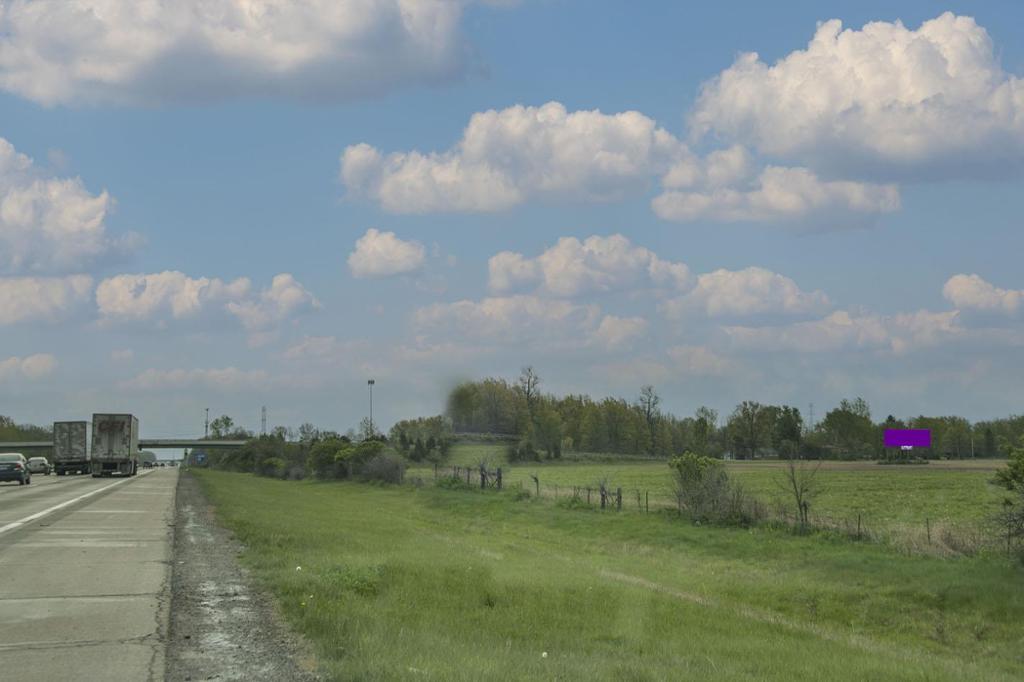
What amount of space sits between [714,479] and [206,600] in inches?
942

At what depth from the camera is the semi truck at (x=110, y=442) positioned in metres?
63.9

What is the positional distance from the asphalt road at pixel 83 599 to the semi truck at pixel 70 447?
49411 millimetres

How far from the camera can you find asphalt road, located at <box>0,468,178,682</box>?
8094 millimetres

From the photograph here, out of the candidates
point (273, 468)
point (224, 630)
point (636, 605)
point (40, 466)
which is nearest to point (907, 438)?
point (273, 468)

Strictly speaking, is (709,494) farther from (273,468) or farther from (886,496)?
(273,468)

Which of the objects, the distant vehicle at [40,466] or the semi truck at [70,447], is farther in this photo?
the distant vehicle at [40,466]

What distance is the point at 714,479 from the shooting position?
3278 cm

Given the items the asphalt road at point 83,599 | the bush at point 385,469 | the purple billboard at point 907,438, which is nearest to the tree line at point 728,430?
the purple billboard at point 907,438

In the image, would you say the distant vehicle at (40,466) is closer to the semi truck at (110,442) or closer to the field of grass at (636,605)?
the semi truck at (110,442)

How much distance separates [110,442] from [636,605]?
189ft

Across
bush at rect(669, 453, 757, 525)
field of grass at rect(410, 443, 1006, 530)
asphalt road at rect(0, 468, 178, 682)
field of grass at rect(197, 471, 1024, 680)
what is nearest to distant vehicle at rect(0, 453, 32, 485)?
field of grass at rect(410, 443, 1006, 530)

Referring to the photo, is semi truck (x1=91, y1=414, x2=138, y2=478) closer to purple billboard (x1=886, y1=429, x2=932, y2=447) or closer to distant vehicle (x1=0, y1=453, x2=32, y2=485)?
distant vehicle (x1=0, y1=453, x2=32, y2=485)

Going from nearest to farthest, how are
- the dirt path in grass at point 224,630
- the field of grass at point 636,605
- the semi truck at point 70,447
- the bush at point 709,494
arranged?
1. the dirt path in grass at point 224,630
2. the field of grass at point 636,605
3. the bush at point 709,494
4. the semi truck at point 70,447

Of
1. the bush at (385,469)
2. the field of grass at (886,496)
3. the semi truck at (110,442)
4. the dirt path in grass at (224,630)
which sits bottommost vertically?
the field of grass at (886,496)
